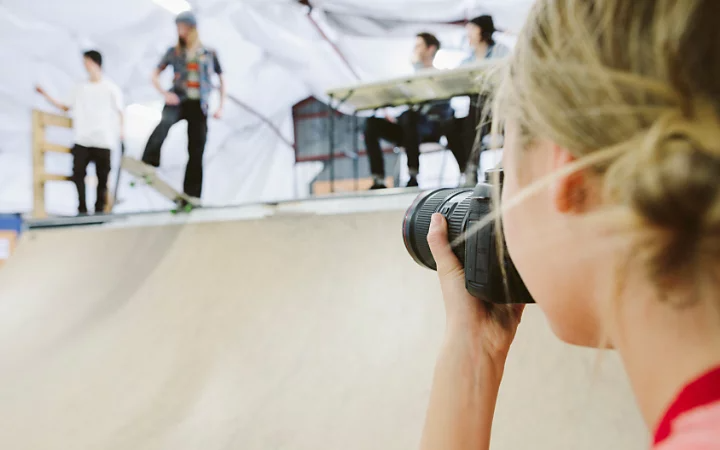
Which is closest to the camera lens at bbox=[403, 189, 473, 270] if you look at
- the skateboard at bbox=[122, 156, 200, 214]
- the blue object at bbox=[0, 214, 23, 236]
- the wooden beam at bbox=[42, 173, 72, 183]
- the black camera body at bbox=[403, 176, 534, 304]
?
the black camera body at bbox=[403, 176, 534, 304]

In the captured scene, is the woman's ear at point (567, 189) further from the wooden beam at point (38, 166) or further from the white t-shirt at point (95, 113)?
the wooden beam at point (38, 166)

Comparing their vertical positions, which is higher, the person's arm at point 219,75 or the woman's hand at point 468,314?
the person's arm at point 219,75

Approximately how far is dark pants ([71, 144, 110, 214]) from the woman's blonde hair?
2.44 m

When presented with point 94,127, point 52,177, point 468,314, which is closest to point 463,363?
point 468,314

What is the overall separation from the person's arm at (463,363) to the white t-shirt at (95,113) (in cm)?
226

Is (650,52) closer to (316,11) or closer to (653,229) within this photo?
(653,229)

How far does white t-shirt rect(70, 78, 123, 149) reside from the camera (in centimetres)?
227

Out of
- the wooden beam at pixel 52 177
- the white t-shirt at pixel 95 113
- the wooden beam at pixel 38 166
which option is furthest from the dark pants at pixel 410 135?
the wooden beam at pixel 38 166

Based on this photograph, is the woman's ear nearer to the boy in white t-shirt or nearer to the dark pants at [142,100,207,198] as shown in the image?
the dark pants at [142,100,207,198]

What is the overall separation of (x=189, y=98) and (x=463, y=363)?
184cm

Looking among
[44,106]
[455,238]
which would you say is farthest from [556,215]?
[44,106]

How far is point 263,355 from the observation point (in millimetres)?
1051

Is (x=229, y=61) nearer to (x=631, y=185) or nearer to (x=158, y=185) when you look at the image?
(x=158, y=185)

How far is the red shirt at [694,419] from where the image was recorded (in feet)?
0.60
